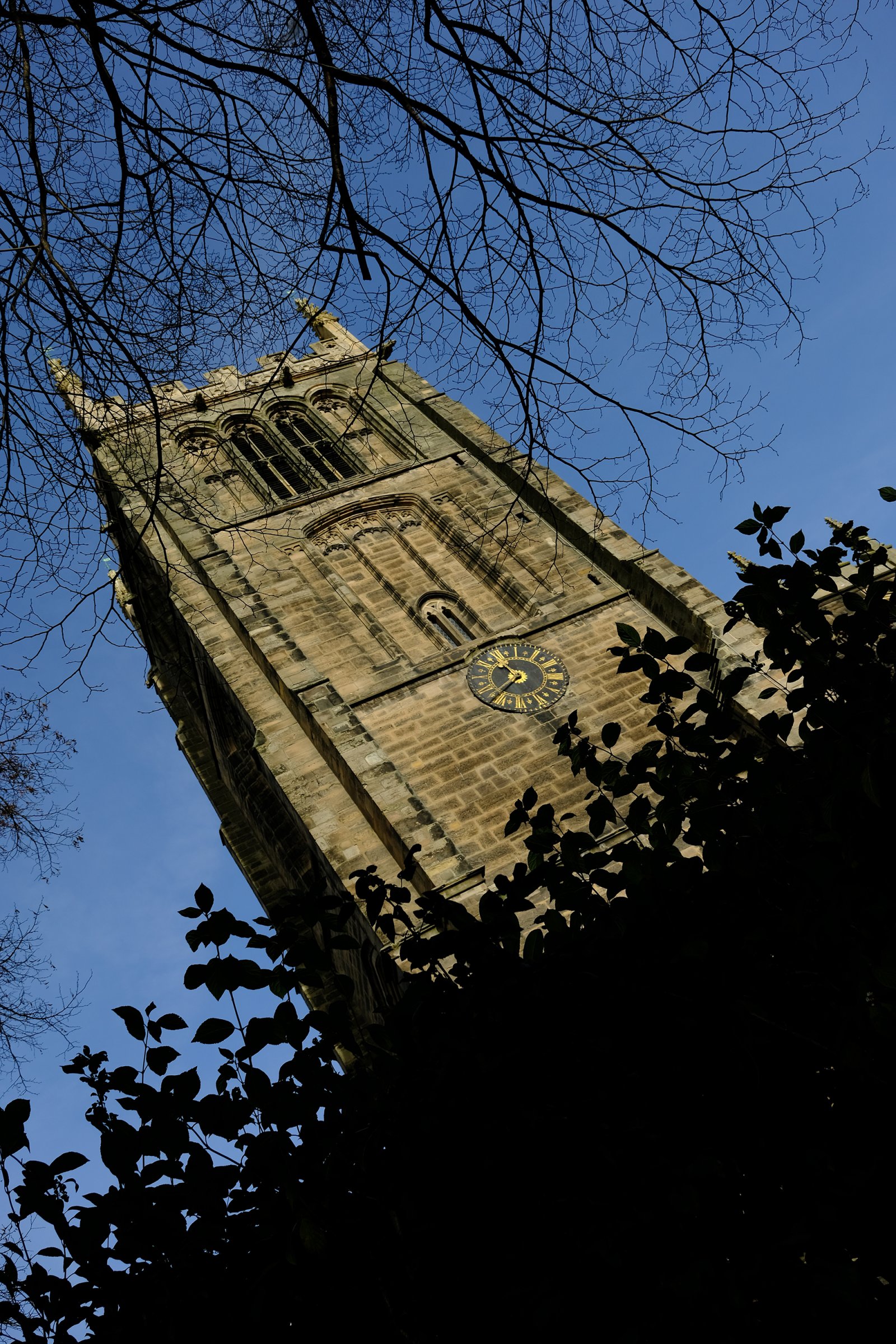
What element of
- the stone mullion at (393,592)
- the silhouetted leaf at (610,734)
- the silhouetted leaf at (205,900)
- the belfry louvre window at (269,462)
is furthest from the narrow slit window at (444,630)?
the silhouetted leaf at (205,900)

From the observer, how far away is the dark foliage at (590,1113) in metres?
4.72

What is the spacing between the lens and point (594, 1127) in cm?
522

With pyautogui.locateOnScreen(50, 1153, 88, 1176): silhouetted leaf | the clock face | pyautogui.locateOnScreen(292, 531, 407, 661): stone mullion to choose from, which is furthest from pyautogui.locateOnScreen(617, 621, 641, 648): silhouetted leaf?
pyautogui.locateOnScreen(292, 531, 407, 661): stone mullion

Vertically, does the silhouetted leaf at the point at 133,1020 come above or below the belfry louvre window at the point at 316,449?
below

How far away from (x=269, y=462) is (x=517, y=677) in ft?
29.4

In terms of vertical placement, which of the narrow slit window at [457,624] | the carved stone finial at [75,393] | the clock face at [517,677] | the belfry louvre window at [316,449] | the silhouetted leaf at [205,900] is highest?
the belfry louvre window at [316,449]

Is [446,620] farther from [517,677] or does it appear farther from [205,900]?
[205,900]

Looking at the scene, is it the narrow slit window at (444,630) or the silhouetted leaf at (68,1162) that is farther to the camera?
the narrow slit window at (444,630)

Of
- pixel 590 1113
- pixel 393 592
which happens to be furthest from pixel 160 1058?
pixel 393 592

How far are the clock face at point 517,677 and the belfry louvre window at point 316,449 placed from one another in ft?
20.1

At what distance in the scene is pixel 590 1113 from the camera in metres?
5.30

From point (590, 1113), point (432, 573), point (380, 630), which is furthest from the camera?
point (432, 573)

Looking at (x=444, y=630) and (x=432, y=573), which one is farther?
(x=432, y=573)

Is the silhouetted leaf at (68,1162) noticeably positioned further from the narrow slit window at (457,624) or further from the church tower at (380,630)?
the narrow slit window at (457,624)
